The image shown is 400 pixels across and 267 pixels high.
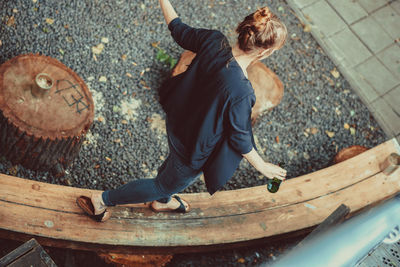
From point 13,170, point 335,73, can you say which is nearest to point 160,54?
point 13,170

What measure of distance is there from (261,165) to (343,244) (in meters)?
1.01

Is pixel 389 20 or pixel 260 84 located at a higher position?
pixel 260 84

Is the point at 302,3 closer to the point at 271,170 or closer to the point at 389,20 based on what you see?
the point at 389,20

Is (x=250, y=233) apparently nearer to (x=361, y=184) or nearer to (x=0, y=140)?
(x=361, y=184)

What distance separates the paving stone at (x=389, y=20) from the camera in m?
5.29

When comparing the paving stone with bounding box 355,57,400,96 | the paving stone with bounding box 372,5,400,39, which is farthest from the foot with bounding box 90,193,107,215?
the paving stone with bounding box 372,5,400,39

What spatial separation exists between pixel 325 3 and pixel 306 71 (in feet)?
3.92

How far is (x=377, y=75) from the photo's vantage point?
16.3 ft

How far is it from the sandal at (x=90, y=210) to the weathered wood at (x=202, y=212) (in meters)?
0.04

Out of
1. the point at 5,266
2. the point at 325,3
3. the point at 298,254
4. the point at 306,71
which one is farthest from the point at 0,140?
the point at 325,3

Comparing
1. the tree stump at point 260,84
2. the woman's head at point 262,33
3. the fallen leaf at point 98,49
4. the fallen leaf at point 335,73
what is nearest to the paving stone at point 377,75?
the fallen leaf at point 335,73

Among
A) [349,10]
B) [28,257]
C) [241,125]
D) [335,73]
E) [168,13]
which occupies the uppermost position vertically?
[168,13]

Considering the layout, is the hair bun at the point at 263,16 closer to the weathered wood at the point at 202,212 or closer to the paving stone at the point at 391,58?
the weathered wood at the point at 202,212

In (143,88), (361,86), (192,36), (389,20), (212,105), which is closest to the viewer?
(212,105)
